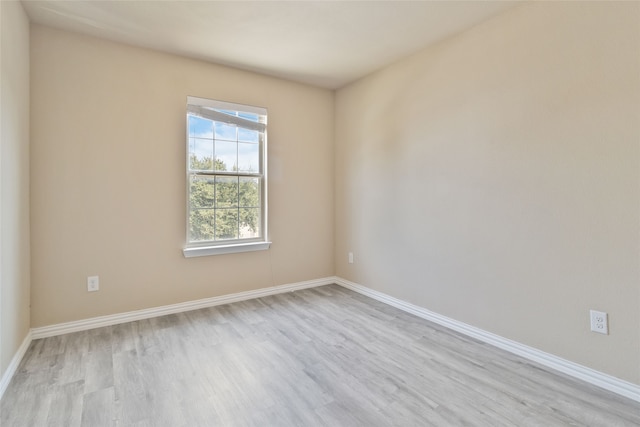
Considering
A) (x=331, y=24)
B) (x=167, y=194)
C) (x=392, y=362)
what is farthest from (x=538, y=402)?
(x=167, y=194)

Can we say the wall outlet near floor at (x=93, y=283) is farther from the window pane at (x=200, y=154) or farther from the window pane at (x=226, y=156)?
the window pane at (x=226, y=156)

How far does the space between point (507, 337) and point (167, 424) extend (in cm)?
226

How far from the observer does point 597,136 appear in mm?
1921

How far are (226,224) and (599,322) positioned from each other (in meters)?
3.11

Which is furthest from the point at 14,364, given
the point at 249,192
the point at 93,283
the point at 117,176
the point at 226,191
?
the point at 249,192

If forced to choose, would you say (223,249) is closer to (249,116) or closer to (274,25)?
(249,116)

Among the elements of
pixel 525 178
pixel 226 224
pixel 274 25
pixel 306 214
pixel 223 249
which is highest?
pixel 274 25

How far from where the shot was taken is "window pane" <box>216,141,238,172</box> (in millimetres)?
3354

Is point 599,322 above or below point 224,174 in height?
below

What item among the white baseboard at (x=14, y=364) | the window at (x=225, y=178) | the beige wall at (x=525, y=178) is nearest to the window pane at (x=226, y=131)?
the window at (x=225, y=178)

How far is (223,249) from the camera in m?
3.32

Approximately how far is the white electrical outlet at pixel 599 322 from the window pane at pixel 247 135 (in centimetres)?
322

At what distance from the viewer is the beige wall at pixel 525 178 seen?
6.06 feet

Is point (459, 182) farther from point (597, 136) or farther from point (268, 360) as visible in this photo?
point (268, 360)
